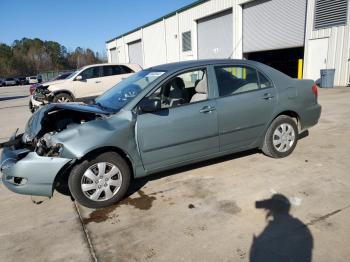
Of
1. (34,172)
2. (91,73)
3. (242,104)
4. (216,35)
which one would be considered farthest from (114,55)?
(34,172)

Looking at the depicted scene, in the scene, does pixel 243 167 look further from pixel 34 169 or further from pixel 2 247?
pixel 2 247

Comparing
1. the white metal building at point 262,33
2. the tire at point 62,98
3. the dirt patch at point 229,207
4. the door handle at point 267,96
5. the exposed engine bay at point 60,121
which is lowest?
the dirt patch at point 229,207

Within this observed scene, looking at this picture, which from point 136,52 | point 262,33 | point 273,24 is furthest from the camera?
point 136,52

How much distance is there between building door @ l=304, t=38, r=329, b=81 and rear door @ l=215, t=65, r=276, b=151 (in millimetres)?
12613

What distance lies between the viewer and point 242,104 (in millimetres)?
4273

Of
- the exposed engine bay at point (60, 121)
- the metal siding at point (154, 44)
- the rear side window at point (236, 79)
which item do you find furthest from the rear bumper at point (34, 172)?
the metal siding at point (154, 44)

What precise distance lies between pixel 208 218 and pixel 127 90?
6.83 feet

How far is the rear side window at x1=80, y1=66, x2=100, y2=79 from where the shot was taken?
12.0 meters

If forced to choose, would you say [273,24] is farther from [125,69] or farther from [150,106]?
[150,106]

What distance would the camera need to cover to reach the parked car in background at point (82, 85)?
11.2 metres

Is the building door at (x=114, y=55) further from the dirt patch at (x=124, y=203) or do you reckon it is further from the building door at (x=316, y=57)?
the dirt patch at (x=124, y=203)

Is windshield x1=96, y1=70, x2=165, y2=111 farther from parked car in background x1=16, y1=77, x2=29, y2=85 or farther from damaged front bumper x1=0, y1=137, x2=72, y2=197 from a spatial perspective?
parked car in background x1=16, y1=77, x2=29, y2=85

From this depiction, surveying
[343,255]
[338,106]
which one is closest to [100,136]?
[343,255]

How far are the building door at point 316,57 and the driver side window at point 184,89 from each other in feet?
43.4
